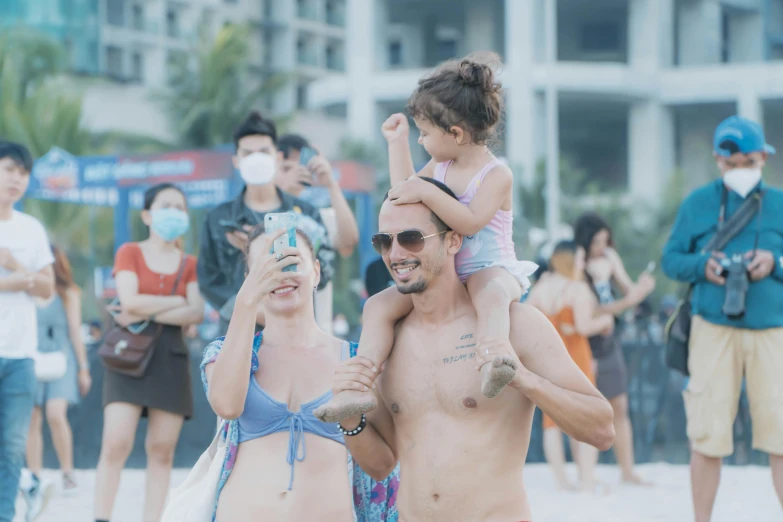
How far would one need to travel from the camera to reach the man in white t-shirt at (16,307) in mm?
6555

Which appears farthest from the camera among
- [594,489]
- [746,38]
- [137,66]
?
[137,66]

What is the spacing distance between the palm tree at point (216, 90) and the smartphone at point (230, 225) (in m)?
37.1

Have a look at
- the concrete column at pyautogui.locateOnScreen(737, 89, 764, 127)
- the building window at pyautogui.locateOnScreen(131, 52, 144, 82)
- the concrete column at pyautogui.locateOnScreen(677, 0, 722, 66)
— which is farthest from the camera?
the building window at pyautogui.locateOnScreen(131, 52, 144, 82)

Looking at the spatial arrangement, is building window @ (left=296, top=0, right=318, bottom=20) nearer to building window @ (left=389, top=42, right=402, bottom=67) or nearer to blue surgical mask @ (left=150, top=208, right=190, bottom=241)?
building window @ (left=389, top=42, right=402, bottom=67)

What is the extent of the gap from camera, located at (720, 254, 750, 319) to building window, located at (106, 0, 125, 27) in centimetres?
5452

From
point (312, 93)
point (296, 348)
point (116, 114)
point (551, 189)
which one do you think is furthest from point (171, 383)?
point (116, 114)

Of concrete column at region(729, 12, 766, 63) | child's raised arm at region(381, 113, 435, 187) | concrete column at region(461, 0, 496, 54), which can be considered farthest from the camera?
concrete column at region(729, 12, 766, 63)

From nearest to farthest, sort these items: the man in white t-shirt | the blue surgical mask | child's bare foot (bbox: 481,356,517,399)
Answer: child's bare foot (bbox: 481,356,517,399)
the man in white t-shirt
the blue surgical mask

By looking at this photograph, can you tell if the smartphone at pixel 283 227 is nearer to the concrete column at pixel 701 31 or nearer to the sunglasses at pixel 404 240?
the sunglasses at pixel 404 240

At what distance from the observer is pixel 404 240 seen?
3910mm

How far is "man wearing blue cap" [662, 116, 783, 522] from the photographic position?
263 inches

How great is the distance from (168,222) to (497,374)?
12.9 feet

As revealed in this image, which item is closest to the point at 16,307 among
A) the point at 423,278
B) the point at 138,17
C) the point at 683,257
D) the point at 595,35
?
the point at 423,278

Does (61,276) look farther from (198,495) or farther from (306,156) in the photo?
(198,495)
